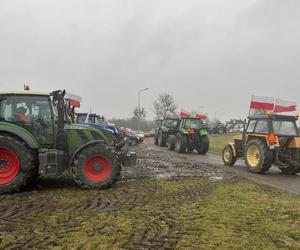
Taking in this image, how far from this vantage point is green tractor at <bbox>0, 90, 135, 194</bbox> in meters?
Answer: 9.34

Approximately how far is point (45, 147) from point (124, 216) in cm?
348

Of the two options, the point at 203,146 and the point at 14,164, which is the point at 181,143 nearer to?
the point at 203,146

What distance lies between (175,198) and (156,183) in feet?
6.44

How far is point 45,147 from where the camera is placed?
9.78m

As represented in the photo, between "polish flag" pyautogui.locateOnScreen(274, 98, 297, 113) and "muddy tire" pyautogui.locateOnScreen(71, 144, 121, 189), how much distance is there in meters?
8.64

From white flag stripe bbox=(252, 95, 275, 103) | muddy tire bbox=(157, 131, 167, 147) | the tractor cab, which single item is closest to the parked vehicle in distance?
white flag stripe bbox=(252, 95, 275, 103)

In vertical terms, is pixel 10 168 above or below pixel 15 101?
below

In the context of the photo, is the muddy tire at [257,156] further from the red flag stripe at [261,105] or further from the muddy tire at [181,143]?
the muddy tire at [181,143]

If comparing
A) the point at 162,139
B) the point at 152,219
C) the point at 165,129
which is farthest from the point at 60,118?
the point at 162,139

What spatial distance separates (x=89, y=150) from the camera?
32.2 ft

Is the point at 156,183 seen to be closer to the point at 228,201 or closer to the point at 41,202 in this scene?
the point at 228,201

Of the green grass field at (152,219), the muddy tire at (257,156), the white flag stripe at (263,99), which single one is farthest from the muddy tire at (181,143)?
the green grass field at (152,219)

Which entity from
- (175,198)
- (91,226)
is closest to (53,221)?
(91,226)

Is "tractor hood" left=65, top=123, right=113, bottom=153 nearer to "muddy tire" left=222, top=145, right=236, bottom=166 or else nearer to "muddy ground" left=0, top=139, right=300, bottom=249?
"muddy ground" left=0, top=139, right=300, bottom=249
